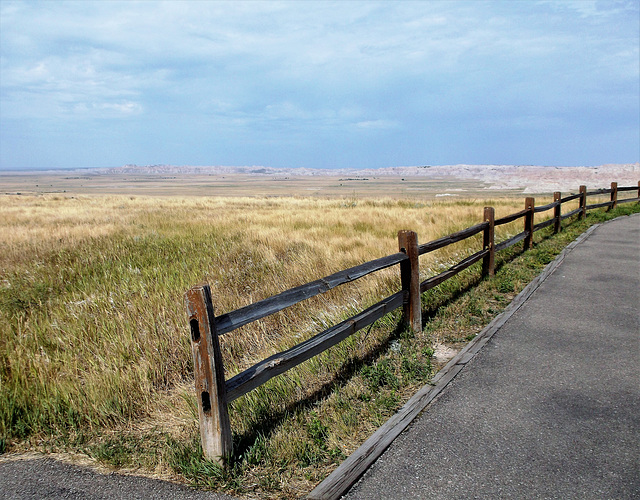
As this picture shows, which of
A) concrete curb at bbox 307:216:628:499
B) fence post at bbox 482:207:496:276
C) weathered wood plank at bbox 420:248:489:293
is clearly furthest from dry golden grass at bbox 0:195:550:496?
fence post at bbox 482:207:496:276

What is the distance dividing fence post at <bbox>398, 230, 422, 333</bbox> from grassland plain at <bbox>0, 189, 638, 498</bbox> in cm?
20

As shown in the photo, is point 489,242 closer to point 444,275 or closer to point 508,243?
point 508,243

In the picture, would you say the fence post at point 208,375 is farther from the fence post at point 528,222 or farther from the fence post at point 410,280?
the fence post at point 528,222

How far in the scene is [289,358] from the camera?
3.41 m

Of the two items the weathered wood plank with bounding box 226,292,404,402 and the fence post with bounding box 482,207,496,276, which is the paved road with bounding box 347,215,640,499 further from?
the fence post with bounding box 482,207,496,276

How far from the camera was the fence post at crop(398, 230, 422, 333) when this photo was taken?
204 inches

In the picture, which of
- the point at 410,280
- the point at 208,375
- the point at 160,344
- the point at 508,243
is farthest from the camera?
the point at 508,243

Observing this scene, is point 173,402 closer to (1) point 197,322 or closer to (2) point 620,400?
(1) point 197,322

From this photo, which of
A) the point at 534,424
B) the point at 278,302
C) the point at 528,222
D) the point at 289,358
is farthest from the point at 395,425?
the point at 528,222

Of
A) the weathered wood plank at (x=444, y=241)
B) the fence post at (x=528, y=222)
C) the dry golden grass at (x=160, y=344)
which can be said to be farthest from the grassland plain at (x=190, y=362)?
the weathered wood plank at (x=444, y=241)

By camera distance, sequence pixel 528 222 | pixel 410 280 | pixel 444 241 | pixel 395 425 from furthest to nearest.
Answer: pixel 528 222, pixel 444 241, pixel 410 280, pixel 395 425

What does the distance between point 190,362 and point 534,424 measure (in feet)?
11.6

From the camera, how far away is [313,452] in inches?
123

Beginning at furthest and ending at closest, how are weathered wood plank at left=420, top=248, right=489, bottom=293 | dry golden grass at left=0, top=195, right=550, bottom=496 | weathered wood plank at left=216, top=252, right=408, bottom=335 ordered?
weathered wood plank at left=420, top=248, right=489, bottom=293
dry golden grass at left=0, top=195, right=550, bottom=496
weathered wood plank at left=216, top=252, right=408, bottom=335
